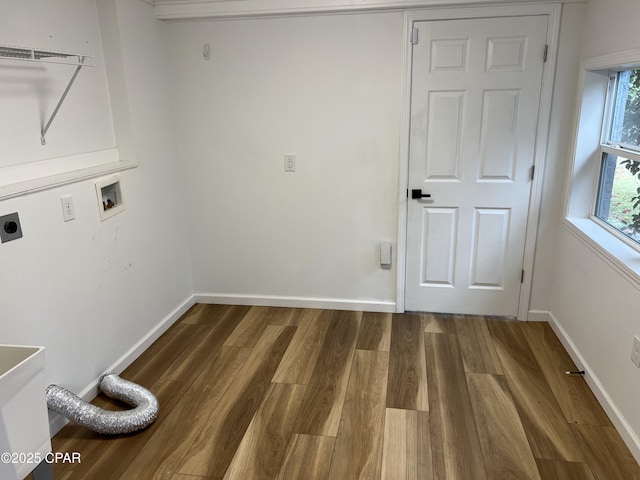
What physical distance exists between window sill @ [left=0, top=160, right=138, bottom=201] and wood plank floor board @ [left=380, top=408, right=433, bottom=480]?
1.95 m

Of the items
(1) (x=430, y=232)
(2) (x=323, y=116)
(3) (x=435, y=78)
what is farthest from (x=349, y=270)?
(3) (x=435, y=78)

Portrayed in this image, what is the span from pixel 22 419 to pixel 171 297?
191cm

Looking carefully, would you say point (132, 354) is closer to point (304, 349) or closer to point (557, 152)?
point (304, 349)

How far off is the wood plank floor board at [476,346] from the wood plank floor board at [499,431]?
85mm

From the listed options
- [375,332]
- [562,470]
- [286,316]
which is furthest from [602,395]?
[286,316]

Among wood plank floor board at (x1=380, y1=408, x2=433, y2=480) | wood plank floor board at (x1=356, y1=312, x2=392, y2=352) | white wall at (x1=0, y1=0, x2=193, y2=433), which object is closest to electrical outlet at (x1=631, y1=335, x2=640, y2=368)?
wood plank floor board at (x1=380, y1=408, x2=433, y2=480)

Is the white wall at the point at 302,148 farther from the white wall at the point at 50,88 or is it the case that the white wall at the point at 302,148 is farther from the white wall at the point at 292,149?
the white wall at the point at 50,88

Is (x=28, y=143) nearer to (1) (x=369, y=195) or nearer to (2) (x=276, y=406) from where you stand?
(2) (x=276, y=406)

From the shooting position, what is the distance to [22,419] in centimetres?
141

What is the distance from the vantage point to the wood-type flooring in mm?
1967

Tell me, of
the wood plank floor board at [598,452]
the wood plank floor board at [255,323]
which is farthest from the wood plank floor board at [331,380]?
the wood plank floor board at [598,452]

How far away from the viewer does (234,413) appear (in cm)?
233

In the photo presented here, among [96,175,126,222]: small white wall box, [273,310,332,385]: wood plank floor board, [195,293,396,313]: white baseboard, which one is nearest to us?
[96,175,126,222]: small white wall box

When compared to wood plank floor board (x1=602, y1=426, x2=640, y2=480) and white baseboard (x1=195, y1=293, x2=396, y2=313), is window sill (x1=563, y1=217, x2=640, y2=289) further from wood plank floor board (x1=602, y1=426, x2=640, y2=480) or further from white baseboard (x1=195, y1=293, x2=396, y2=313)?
white baseboard (x1=195, y1=293, x2=396, y2=313)
